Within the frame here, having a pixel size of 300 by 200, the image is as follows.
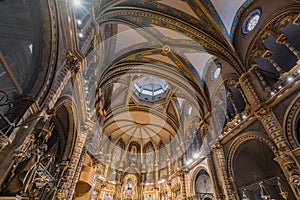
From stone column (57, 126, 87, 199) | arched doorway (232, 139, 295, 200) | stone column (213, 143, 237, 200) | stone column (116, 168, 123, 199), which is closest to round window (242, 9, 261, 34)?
arched doorway (232, 139, 295, 200)

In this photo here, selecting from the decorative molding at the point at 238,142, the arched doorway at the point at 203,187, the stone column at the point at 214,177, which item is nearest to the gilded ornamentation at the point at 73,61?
the decorative molding at the point at 238,142

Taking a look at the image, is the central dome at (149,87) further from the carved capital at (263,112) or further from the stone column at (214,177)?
the carved capital at (263,112)

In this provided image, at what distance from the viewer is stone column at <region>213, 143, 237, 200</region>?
8.33 meters

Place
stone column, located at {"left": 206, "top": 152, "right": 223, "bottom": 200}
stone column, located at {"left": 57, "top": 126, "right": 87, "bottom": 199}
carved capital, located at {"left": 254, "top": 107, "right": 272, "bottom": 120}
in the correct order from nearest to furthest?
stone column, located at {"left": 57, "top": 126, "right": 87, "bottom": 199} → carved capital, located at {"left": 254, "top": 107, "right": 272, "bottom": 120} → stone column, located at {"left": 206, "top": 152, "right": 223, "bottom": 200}

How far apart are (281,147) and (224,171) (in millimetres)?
3605

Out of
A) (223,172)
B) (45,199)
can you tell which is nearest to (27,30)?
(45,199)

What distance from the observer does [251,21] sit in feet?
31.7

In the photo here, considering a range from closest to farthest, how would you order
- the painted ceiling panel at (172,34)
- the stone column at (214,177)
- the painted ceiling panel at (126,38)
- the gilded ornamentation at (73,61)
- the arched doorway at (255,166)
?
1. the gilded ornamentation at (73,61)
2. the stone column at (214,177)
3. the arched doorway at (255,166)
4. the painted ceiling panel at (126,38)
5. the painted ceiling panel at (172,34)

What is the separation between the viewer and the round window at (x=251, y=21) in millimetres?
9203

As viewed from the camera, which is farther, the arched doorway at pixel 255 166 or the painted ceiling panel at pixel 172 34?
the painted ceiling panel at pixel 172 34

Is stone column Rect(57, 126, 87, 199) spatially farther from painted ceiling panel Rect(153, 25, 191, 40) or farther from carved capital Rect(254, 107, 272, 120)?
painted ceiling panel Rect(153, 25, 191, 40)

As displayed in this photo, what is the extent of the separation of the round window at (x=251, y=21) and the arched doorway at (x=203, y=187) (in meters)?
10.1

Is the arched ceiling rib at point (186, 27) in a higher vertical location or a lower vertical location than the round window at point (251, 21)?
Result: higher

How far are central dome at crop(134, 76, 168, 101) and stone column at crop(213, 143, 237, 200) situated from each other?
12.0m
